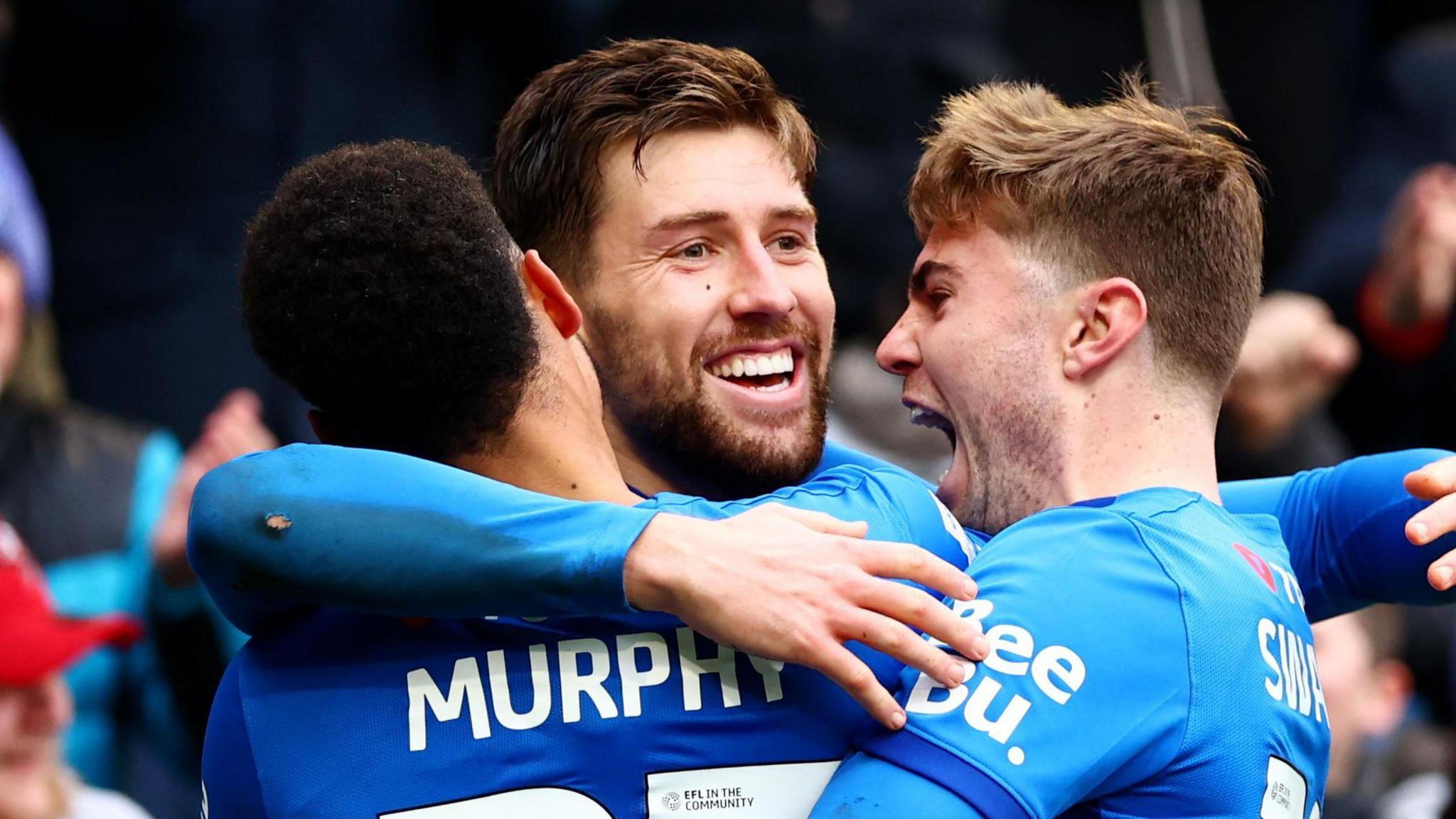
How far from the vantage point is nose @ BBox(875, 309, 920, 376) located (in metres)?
3.01

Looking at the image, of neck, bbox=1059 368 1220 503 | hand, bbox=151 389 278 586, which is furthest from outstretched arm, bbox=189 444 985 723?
hand, bbox=151 389 278 586

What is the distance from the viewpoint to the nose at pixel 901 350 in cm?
301

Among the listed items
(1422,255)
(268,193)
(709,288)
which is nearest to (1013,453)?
(709,288)

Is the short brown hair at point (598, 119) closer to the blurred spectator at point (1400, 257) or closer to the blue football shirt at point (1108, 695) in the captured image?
the blue football shirt at point (1108, 695)

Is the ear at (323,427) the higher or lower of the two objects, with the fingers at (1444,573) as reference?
higher

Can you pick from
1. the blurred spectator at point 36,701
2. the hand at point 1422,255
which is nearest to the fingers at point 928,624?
the blurred spectator at point 36,701

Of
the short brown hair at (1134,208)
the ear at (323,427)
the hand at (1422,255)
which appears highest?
the short brown hair at (1134,208)

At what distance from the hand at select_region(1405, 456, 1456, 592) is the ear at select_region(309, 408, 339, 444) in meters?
1.59

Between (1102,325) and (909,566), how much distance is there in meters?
0.69

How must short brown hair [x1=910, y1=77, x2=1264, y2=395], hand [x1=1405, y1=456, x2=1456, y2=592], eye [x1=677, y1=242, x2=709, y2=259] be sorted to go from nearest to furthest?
1. hand [x1=1405, y1=456, x2=1456, y2=592]
2. short brown hair [x1=910, y1=77, x2=1264, y2=395]
3. eye [x1=677, y1=242, x2=709, y2=259]

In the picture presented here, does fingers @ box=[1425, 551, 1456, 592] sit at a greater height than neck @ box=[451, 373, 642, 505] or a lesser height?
lesser

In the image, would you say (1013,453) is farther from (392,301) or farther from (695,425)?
(392,301)

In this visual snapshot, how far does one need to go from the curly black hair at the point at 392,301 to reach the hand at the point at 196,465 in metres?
2.04

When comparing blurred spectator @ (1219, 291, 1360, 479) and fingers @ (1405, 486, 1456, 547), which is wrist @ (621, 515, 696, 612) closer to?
fingers @ (1405, 486, 1456, 547)
